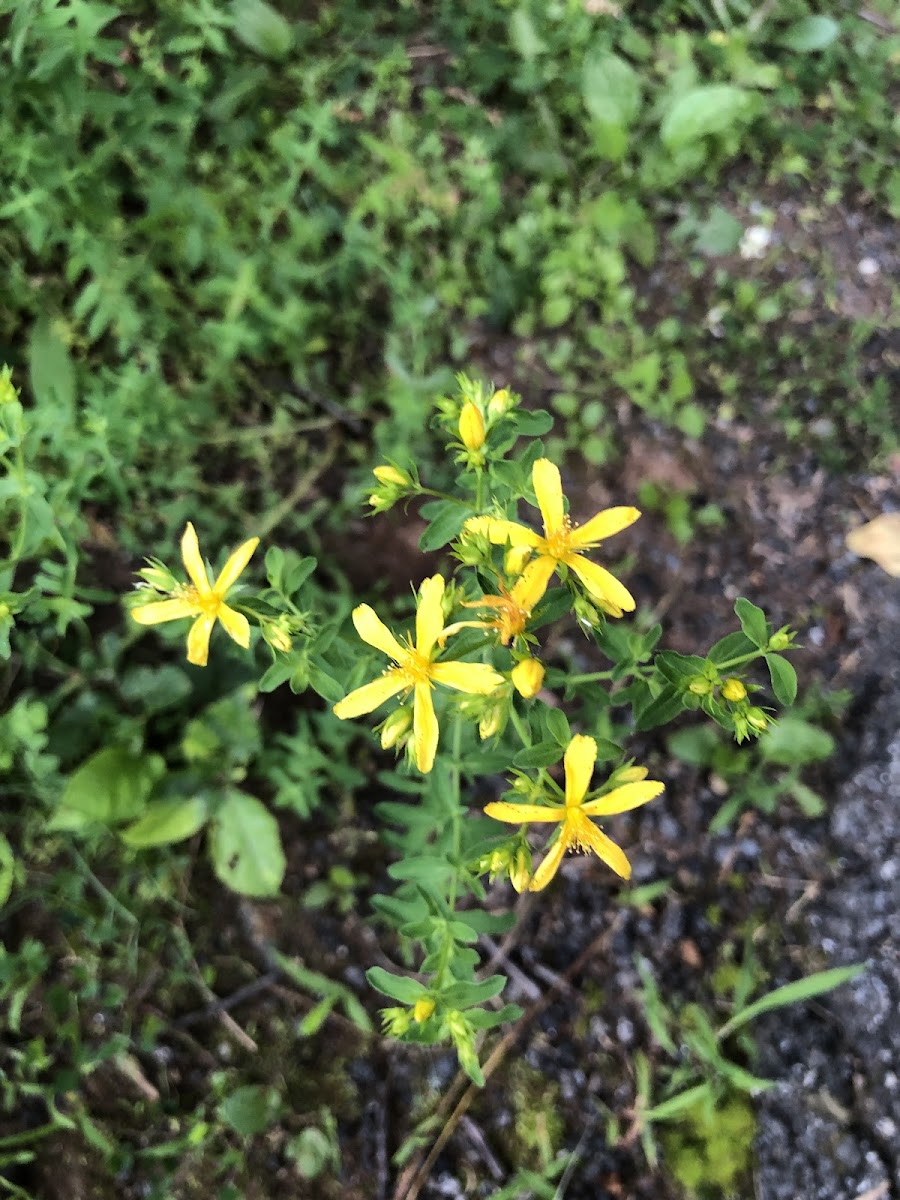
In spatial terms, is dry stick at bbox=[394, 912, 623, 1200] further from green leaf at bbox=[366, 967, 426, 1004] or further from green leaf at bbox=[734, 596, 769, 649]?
green leaf at bbox=[734, 596, 769, 649]

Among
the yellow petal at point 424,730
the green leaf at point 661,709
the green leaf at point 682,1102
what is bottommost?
the green leaf at point 682,1102

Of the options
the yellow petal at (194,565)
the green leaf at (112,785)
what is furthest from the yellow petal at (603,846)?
the green leaf at (112,785)

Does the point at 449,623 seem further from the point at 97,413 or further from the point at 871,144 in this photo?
the point at 871,144

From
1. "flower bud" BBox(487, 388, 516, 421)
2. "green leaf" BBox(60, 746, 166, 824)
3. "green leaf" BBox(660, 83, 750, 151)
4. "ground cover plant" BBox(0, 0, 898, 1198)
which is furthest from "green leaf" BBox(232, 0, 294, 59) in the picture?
"green leaf" BBox(60, 746, 166, 824)

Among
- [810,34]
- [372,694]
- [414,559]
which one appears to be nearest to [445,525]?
[372,694]

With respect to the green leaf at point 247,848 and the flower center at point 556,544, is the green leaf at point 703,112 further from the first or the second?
the green leaf at point 247,848

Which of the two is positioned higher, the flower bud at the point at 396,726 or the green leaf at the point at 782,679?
the flower bud at the point at 396,726

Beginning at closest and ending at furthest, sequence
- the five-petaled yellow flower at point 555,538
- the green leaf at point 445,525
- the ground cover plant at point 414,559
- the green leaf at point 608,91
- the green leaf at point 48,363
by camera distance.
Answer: the five-petaled yellow flower at point 555,538
the green leaf at point 445,525
the ground cover plant at point 414,559
the green leaf at point 48,363
the green leaf at point 608,91

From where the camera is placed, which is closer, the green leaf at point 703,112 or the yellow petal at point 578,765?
the yellow petal at point 578,765
